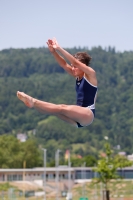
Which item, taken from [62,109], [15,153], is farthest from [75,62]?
[15,153]

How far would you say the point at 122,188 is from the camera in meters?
111

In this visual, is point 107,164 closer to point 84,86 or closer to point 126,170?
point 84,86

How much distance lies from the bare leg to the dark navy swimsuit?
0.17m

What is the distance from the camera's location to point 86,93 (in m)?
13.6

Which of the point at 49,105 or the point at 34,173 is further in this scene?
the point at 34,173

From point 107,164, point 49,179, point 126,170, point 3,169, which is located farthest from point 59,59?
point 126,170

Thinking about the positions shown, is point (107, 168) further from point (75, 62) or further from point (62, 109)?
point (75, 62)

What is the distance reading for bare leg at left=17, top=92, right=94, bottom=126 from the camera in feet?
42.6

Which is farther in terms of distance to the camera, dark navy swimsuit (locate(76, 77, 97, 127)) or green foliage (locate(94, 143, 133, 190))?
green foliage (locate(94, 143, 133, 190))

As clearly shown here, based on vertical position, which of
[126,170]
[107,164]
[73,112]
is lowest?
[126,170]

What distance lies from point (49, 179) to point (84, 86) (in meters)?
128

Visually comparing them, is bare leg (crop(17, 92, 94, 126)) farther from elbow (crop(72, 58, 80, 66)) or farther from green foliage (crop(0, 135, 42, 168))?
green foliage (crop(0, 135, 42, 168))

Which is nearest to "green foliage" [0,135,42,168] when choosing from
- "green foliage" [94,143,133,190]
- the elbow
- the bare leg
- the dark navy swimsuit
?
"green foliage" [94,143,133,190]

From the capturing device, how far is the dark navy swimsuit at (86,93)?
1359 cm
